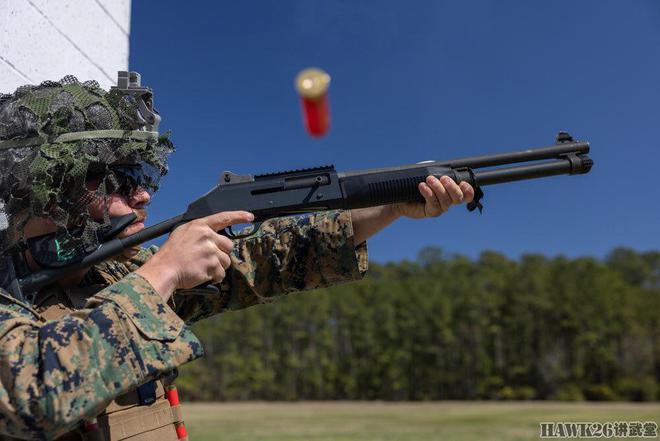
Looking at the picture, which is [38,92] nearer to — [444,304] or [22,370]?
[22,370]

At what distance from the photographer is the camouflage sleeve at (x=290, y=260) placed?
3.54 metres

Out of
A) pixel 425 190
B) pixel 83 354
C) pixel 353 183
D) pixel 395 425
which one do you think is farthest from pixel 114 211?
pixel 395 425

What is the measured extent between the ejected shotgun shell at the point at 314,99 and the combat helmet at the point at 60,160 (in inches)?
36.3

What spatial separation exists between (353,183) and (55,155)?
5.25ft

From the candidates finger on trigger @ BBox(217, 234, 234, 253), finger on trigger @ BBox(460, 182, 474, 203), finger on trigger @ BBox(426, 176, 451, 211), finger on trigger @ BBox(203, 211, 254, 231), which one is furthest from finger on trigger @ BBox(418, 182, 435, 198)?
finger on trigger @ BBox(217, 234, 234, 253)

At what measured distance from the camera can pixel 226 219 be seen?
297 centimetres

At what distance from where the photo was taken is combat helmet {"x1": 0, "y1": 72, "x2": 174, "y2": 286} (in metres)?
2.87

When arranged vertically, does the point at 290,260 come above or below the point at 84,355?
above

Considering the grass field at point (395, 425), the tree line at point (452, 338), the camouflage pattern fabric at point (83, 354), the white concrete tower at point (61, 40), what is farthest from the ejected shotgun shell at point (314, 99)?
the tree line at point (452, 338)

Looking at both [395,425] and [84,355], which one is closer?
[84,355]

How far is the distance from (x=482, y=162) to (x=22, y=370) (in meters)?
2.71

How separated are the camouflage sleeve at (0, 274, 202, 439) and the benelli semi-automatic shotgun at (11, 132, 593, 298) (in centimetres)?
76

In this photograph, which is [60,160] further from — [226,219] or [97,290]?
[226,219]

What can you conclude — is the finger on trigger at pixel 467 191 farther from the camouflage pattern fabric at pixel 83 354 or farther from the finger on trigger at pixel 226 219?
the camouflage pattern fabric at pixel 83 354
